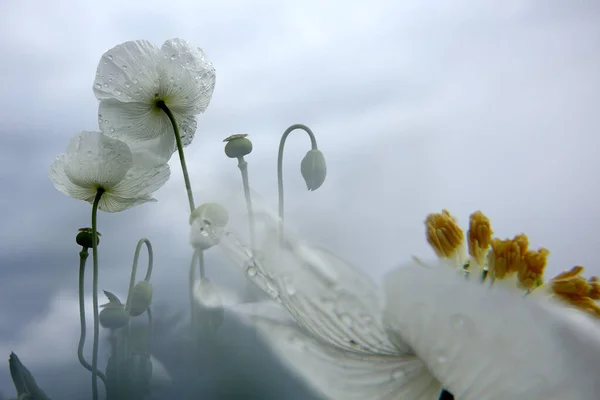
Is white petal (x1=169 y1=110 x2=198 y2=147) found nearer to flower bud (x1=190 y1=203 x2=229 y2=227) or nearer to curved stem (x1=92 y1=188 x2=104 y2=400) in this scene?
curved stem (x1=92 y1=188 x2=104 y2=400)

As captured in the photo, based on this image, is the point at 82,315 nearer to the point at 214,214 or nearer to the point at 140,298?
the point at 140,298

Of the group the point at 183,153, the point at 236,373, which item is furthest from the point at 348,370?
the point at 183,153

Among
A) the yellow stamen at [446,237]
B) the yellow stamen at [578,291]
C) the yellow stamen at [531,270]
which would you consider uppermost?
the yellow stamen at [446,237]

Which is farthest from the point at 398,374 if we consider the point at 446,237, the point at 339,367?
the point at 446,237

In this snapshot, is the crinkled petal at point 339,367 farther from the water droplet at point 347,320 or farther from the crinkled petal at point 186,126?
the crinkled petal at point 186,126

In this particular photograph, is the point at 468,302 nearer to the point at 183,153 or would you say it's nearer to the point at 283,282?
the point at 283,282

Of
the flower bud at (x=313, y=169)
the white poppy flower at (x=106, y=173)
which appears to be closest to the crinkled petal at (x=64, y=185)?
the white poppy flower at (x=106, y=173)

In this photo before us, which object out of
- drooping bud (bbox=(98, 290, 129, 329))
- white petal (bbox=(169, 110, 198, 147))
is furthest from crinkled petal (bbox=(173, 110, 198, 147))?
drooping bud (bbox=(98, 290, 129, 329))
